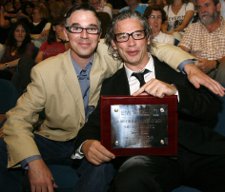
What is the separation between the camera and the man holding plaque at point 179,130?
1.73 m

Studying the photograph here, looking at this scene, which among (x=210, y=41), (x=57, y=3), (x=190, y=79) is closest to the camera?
(x=190, y=79)

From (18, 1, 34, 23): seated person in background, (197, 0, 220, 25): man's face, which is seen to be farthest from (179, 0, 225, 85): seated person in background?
(18, 1, 34, 23): seated person in background

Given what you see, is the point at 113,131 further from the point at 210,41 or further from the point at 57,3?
the point at 57,3

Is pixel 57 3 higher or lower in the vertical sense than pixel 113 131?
higher

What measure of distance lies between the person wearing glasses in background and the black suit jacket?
13 cm

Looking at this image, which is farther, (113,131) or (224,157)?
(224,157)

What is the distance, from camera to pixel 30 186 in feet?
6.39

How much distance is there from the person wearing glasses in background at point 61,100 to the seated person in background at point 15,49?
113 inches

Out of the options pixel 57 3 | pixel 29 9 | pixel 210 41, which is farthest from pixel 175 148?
pixel 29 9

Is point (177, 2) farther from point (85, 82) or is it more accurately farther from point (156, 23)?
point (85, 82)

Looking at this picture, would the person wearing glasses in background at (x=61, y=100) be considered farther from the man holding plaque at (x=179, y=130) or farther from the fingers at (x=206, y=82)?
the fingers at (x=206, y=82)

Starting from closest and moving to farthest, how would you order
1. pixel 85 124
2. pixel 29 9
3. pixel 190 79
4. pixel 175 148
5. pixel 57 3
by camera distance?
pixel 175 148
pixel 190 79
pixel 85 124
pixel 57 3
pixel 29 9

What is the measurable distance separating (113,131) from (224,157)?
60 cm

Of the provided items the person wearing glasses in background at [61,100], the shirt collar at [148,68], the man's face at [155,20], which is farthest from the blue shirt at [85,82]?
the man's face at [155,20]
